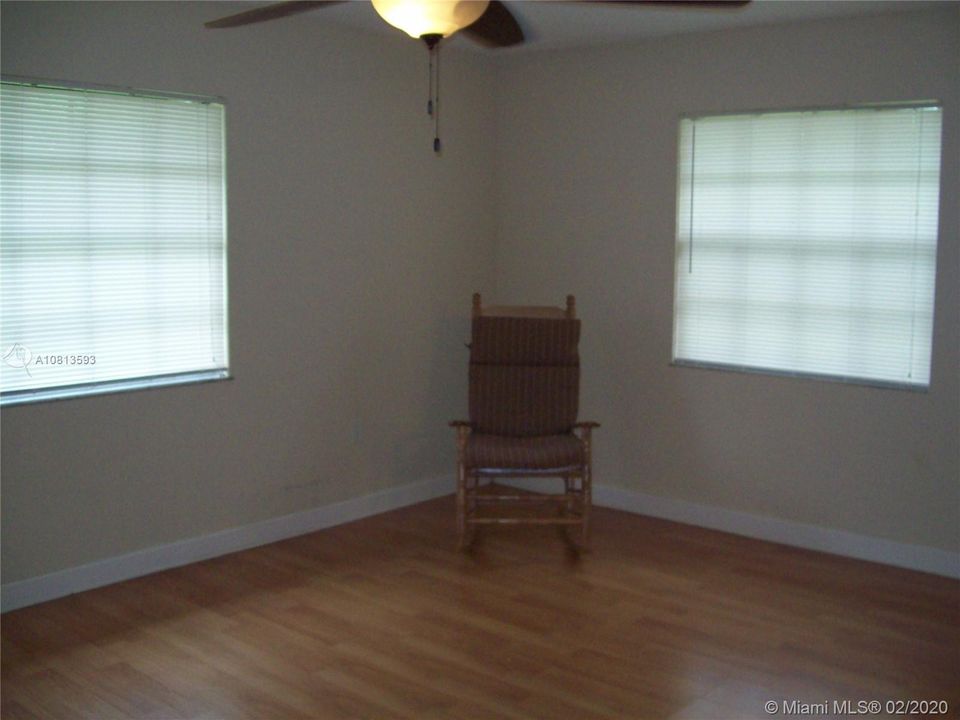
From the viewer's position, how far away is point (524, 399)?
5043 millimetres

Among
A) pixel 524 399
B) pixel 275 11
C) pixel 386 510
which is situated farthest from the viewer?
pixel 386 510

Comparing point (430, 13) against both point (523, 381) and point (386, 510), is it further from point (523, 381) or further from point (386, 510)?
point (386, 510)

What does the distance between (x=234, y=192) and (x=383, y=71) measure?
3.66 ft

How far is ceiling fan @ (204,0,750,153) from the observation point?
8.39 feet

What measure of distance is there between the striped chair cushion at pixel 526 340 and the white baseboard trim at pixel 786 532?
0.90m

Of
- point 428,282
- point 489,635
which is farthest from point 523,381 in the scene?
point 489,635

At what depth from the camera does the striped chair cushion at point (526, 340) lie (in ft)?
16.6

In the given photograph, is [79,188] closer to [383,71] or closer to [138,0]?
[138,0]

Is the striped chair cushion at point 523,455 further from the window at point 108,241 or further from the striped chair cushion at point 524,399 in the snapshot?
the window at point 108,241

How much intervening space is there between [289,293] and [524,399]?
1.24 m

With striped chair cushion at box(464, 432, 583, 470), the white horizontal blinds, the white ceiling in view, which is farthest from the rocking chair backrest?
the white ceiling

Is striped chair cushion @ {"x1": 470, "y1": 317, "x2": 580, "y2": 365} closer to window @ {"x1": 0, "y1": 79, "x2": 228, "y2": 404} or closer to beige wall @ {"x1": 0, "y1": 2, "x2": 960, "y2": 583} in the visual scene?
beige wall @ {"x1": 0, "y1": 2, "x2": 960, "y2": 583}

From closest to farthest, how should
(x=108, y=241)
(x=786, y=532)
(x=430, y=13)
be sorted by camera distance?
1. (x=430, y=13)
2. (x=108, y=241)
3. (x=786, y=532)

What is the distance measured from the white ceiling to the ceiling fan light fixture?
62.8 inches
